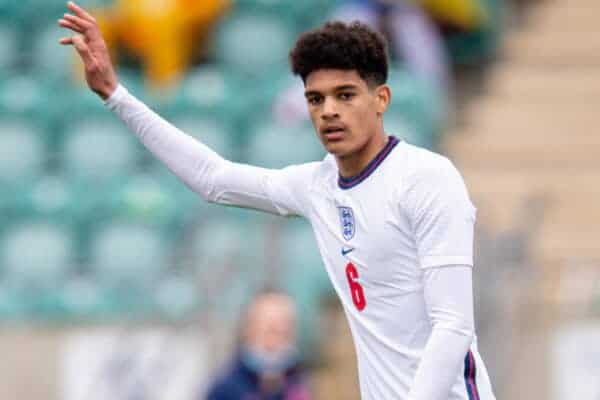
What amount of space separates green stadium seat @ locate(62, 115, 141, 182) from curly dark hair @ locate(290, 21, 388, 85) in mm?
5811

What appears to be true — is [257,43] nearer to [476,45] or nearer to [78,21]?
[476,45]

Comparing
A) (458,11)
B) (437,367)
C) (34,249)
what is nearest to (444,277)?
(437,367)

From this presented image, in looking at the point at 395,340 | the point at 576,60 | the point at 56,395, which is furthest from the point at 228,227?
the point at 395,340

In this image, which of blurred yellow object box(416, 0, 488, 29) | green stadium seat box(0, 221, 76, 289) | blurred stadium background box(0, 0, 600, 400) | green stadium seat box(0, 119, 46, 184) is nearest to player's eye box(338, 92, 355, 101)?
blurred stadium background box(0, 0, 600, 400)

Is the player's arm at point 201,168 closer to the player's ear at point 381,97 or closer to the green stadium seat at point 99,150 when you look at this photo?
the player's ear at point 381,97

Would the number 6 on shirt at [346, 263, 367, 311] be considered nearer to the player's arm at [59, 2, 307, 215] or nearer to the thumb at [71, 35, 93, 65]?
the player's arm at [59, 2, 307, 215]

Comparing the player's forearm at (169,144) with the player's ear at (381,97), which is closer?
the player's ear at (381,97)

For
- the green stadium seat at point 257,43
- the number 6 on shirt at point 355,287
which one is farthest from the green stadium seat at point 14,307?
the number 6 on shirt at point 355,287

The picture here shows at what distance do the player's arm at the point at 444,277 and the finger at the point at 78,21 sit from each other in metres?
1.06

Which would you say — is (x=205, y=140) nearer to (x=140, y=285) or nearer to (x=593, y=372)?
(x=140, y=285)

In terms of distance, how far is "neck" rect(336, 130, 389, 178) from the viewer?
399cm

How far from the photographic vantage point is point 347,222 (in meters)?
4.01

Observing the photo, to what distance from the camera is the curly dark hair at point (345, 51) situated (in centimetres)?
389

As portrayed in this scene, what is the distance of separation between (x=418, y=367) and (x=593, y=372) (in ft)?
12.4
